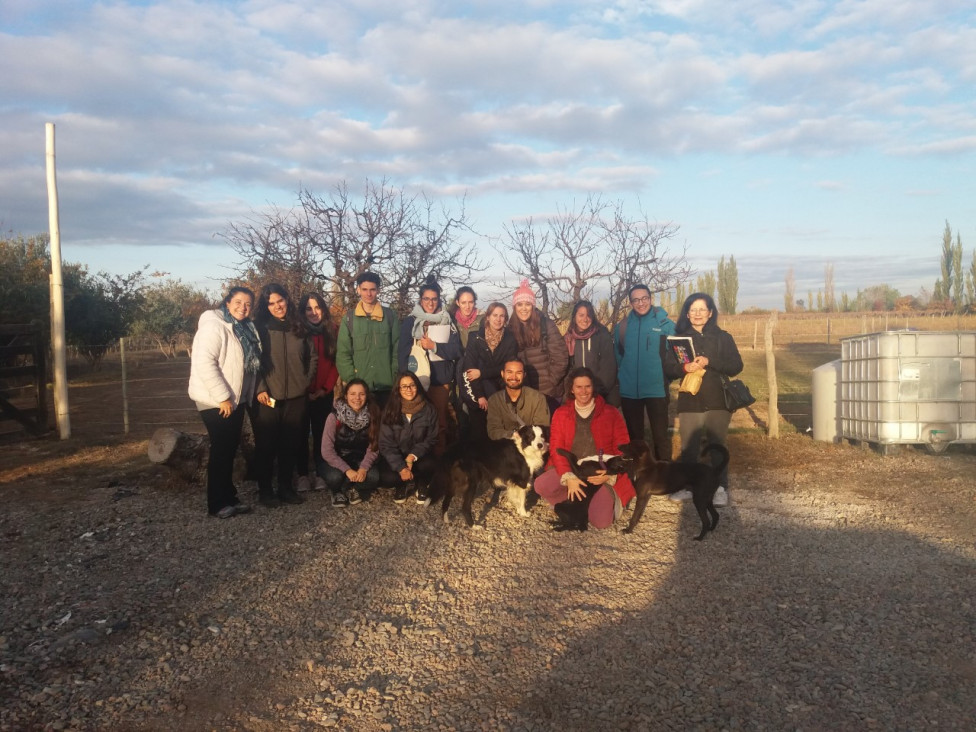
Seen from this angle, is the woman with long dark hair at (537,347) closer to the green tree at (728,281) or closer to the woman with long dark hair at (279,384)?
the woman with long dark hair at (279,384)

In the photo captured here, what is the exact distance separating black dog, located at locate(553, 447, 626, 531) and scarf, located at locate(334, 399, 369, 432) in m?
1.85

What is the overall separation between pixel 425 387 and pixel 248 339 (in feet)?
5.57

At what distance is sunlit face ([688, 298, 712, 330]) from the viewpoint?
624 centimetres

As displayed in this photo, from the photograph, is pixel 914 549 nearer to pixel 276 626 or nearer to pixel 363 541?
pixel 363 541

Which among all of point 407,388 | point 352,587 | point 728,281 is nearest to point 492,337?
point 407,388

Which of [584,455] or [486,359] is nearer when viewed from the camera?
[584,455]

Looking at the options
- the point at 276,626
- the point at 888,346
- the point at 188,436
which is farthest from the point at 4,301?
the point at 888,346

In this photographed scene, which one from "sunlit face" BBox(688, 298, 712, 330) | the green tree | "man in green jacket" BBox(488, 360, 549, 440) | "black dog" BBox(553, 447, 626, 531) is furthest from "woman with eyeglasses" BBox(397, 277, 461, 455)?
the green tree

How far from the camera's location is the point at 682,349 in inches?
247

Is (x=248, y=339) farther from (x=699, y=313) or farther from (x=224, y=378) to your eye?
(x=699, y=313)

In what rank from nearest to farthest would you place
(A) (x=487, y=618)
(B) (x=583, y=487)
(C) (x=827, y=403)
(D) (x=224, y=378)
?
1. (A) (x=487, y=618)
2. (B) (x=583, y=487)
3. (D) (x=224, y=378)
4. (C) (x=827, y=403)

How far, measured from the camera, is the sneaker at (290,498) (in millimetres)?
6516

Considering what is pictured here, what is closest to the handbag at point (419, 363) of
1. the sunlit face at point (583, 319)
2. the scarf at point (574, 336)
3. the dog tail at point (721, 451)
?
the scarf at point (574, 336)

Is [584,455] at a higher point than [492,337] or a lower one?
lower
